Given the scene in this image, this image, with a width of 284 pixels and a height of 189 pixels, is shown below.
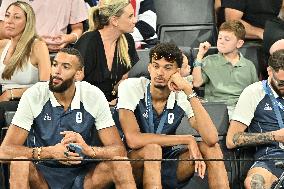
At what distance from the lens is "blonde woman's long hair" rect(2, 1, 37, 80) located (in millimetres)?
6297

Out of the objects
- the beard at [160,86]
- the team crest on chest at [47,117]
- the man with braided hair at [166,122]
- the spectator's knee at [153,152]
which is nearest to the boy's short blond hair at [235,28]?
the man with braided hair at [166,122]

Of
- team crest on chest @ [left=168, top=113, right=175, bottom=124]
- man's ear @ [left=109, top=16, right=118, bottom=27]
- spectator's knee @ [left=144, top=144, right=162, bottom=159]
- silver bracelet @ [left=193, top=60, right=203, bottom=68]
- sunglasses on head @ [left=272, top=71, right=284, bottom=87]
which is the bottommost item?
spectator's knee @ [left=144, top=144, right=162, bottom=159]

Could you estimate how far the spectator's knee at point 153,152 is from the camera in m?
5.27

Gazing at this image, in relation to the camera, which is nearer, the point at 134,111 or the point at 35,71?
the point at 134,111

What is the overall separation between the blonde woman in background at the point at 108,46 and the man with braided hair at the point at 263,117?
1057 millimetres

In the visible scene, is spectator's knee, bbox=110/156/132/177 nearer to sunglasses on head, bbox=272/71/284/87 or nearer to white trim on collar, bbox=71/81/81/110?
white trim on collar, bbox=71/81/81/110

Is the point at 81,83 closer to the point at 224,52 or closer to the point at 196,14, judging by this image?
the point at 224,52

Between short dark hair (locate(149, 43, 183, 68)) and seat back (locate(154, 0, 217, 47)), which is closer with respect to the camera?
short dark hair (locate(149, 43, 183, 68))

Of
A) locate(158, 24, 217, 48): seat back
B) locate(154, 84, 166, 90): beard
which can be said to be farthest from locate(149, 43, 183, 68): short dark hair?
locate(158, 24, 217, 48): seat back

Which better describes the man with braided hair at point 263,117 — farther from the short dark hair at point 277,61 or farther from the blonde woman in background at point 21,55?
the blonde woman in background at point 21,55

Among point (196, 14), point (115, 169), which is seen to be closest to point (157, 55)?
point (115, 169)

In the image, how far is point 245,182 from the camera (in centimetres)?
550

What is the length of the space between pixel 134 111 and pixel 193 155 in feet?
1.68

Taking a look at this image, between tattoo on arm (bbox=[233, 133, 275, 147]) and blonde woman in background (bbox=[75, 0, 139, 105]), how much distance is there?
112 cm
